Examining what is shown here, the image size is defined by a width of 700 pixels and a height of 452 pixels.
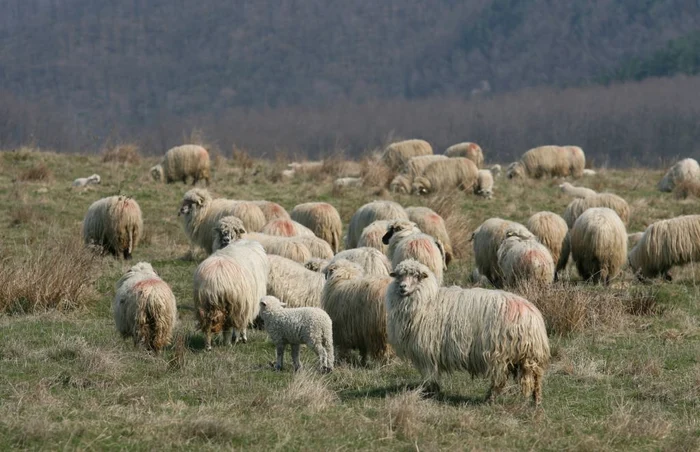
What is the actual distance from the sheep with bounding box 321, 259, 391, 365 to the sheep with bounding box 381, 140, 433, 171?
776 inches

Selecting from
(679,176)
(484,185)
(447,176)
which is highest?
(447,176)

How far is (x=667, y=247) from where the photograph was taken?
1546 cm

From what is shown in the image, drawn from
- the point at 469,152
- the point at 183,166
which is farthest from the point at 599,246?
the point at 469,152

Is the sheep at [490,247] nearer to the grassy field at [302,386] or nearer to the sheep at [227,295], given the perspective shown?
the grassy field at [302,386]

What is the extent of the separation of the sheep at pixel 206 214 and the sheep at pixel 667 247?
247 inches

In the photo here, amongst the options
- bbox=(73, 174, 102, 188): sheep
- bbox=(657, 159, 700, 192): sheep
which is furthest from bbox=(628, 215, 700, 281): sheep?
bbox=(73, 174, 102, 188): sheep

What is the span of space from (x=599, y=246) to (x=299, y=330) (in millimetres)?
7290

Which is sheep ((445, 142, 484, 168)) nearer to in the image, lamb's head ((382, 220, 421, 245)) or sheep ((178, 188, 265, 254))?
sheep ((178, 188, 265, 254))

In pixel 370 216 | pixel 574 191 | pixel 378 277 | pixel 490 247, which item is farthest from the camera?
pixel 574 191

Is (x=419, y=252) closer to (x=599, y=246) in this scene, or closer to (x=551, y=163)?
(x=599, y=246)

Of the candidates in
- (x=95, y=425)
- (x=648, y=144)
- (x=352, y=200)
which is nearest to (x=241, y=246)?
(x=95, y=425)

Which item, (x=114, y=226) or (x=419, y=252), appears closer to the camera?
(x=419, y=252)

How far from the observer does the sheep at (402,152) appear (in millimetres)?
30297

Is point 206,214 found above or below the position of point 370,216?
above
